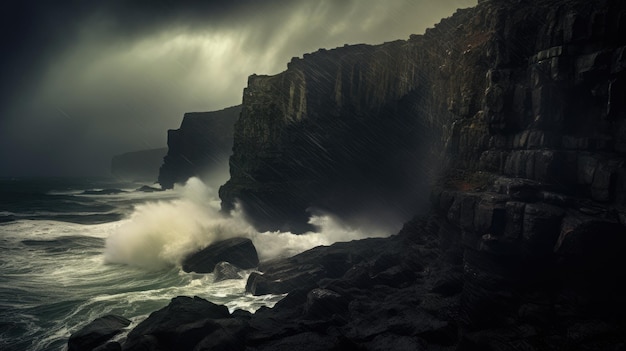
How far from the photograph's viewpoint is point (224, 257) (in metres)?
27.6

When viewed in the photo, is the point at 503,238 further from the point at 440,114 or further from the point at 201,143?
the point at 201,143

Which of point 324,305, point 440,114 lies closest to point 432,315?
point 324,305

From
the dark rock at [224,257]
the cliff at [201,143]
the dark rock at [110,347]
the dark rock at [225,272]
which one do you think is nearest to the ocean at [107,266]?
the dark rock at [225,272]

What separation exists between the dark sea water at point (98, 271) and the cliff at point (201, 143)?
66525 mm

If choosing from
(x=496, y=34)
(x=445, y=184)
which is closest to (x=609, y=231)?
(x=445, y=184)

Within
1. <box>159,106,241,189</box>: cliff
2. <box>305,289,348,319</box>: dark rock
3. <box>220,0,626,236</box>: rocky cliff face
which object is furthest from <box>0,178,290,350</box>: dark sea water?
<box>159,106,241,189</box>: cliff

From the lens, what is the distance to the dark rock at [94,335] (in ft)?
46.2

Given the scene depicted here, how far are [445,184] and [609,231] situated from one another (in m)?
9.27

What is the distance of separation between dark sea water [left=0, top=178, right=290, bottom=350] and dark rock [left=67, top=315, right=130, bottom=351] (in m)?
1.28

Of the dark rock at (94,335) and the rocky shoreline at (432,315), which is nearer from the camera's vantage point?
the rocky shoreline at (432,315)

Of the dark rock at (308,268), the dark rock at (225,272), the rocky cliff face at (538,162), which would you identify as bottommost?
the dark rock at (225,272)

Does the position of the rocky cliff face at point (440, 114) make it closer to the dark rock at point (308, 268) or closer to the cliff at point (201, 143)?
the dark rock at point (308, 268)

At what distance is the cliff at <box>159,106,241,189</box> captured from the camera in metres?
113

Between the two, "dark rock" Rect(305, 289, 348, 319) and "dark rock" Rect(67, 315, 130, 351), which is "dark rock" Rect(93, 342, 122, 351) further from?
"dark rock" Rect(305, 289, 348, 319)
